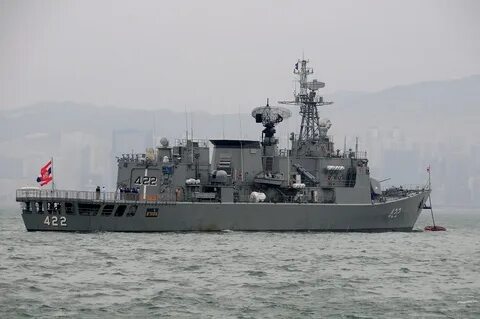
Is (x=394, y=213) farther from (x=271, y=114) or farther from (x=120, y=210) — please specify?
(x=120, y=210)

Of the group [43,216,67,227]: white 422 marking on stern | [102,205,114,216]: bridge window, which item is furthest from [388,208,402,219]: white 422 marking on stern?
[43,216,67,227]: white 422 marking on stern

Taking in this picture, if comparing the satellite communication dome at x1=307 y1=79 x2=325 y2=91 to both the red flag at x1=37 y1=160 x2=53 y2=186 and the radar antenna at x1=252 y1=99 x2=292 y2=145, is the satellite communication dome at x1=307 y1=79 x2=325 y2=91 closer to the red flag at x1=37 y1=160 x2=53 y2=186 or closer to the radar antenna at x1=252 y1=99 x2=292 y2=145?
the radar antenna at x1=252 y1=99 x2=292 y2=145

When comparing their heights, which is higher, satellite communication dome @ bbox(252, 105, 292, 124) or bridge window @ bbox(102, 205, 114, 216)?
satellite communication dome @ bbox(252, 105, 292, 124)

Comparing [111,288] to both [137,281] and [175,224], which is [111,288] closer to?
[137,281]

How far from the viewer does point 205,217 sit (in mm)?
54281

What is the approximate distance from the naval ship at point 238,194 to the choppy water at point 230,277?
240 centimetres

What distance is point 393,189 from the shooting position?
65.1 meters

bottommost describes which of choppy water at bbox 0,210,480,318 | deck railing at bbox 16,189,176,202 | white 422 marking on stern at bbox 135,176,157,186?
choppy water at bbox 0,210,480,318

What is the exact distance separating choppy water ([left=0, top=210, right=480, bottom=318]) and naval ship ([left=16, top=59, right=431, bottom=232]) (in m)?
2.40

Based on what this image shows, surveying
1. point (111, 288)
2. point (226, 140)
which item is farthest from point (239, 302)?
point (226, 140)

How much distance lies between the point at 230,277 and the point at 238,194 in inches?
962

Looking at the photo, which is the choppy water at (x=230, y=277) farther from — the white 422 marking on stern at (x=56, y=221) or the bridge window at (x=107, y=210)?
the bridge window at (x=107, y=210)

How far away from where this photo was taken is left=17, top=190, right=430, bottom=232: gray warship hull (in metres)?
52.4

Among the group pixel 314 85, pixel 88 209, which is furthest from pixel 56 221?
pixel 314 85
